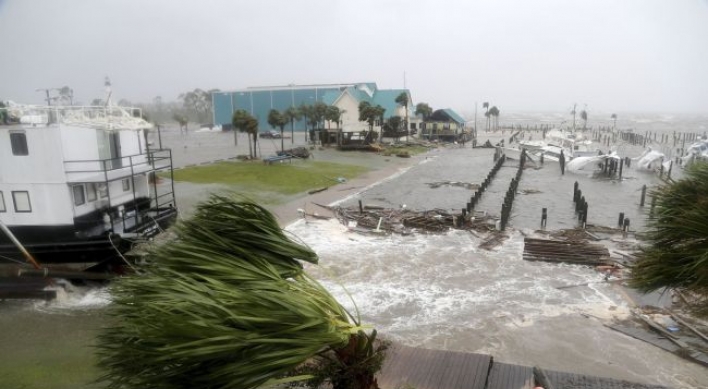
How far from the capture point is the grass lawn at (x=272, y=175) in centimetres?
3700

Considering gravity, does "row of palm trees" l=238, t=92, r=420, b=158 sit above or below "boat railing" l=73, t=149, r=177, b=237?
above

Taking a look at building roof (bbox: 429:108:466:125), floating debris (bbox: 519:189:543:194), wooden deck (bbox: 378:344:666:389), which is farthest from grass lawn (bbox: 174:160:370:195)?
building roof (bbox: 429:108:466:125)

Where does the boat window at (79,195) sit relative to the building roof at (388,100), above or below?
below

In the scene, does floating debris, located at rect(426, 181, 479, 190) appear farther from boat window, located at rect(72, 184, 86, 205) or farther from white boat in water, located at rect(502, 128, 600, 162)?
boat window, located at rect(72, 184, 86, 205)

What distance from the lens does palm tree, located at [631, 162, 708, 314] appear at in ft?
21.7

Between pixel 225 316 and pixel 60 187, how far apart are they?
1627 centimetres

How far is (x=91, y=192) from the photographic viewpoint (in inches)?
719

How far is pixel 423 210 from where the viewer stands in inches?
1198

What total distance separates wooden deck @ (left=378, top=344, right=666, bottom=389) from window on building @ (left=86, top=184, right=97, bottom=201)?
47.2 feet

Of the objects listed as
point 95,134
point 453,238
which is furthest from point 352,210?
point 95,134

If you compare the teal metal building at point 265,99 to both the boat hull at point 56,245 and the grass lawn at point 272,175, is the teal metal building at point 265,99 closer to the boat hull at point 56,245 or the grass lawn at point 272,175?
the grass lawn at point 272,175

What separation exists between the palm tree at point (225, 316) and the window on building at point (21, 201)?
15.5 metres

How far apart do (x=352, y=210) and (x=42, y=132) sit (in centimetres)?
1728

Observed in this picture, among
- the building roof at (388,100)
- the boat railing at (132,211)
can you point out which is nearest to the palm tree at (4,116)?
the boat railing at (132,211)
